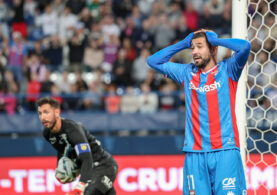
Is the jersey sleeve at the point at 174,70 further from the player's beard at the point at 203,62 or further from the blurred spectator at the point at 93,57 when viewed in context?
the blurred spectator at the point at 93,57

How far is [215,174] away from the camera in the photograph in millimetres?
4320

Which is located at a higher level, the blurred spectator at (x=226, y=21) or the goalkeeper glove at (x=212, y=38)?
the blurred spectator at (x=226, y=21)

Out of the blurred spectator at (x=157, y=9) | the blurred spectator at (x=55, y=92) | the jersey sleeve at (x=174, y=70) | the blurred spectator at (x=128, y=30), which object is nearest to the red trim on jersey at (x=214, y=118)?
the jersey sleeve at (x=174, y=70)

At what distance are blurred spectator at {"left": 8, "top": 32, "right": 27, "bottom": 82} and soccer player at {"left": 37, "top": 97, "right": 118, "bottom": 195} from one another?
7.71 meters

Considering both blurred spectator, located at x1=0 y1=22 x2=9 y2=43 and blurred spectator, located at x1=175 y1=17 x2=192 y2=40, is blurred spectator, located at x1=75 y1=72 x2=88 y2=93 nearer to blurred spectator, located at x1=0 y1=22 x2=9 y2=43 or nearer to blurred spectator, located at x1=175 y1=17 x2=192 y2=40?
blurred spectator, located at x1=175 y1=17 x2=192 y2=40

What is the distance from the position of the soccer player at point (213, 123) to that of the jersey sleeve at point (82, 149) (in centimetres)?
103

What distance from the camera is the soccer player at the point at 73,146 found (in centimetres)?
511

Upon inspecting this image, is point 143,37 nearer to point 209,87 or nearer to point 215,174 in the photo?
point 209,87

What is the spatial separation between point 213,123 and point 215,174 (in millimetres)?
403

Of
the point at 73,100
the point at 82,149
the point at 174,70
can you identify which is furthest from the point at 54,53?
the point at 174,70

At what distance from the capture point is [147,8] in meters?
14.5

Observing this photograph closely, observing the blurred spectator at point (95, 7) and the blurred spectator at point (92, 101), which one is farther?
the blurred spectator at point (95, 7)

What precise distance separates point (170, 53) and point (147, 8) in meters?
9.82

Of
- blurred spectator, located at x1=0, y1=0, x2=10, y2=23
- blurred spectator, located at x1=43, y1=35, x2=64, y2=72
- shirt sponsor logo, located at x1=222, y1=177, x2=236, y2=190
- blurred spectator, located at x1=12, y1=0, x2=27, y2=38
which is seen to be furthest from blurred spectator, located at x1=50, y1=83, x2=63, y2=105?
shirt sponsor logo, located at x1=222, y1=177, x2=236, y2=190
